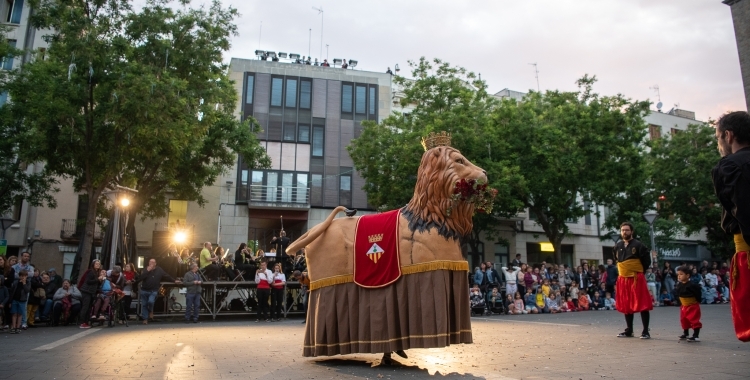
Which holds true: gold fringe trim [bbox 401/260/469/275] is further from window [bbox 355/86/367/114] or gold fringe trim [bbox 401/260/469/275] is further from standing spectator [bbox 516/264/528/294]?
window [bbox 355/86/367/114]

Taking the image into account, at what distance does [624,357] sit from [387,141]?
2498 centimetres

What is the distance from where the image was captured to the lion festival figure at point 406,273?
6828 millimetres

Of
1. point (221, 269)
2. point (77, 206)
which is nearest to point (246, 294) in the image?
point (221, 269)

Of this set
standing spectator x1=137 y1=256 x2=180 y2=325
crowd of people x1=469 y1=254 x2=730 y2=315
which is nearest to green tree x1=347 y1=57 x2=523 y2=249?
crowd of people x1=469 y1=254 x2=730 y2=315

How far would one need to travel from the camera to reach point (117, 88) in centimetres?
1834

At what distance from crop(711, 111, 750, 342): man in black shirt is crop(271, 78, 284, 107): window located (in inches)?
1409

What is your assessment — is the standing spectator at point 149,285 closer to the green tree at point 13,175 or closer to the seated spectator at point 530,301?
the green tree at point 13,175

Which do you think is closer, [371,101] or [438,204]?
[438,204]

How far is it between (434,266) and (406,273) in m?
0.37

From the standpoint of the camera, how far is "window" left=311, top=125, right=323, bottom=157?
38.6 meters

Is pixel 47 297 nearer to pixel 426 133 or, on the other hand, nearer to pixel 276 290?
pixel 276 290

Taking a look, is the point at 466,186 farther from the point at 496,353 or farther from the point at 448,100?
the point at 448,100

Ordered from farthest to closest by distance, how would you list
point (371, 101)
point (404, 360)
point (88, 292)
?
point (371, 101), point (88, 292), point (404, 360)

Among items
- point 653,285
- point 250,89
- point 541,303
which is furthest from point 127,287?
point 250,89
